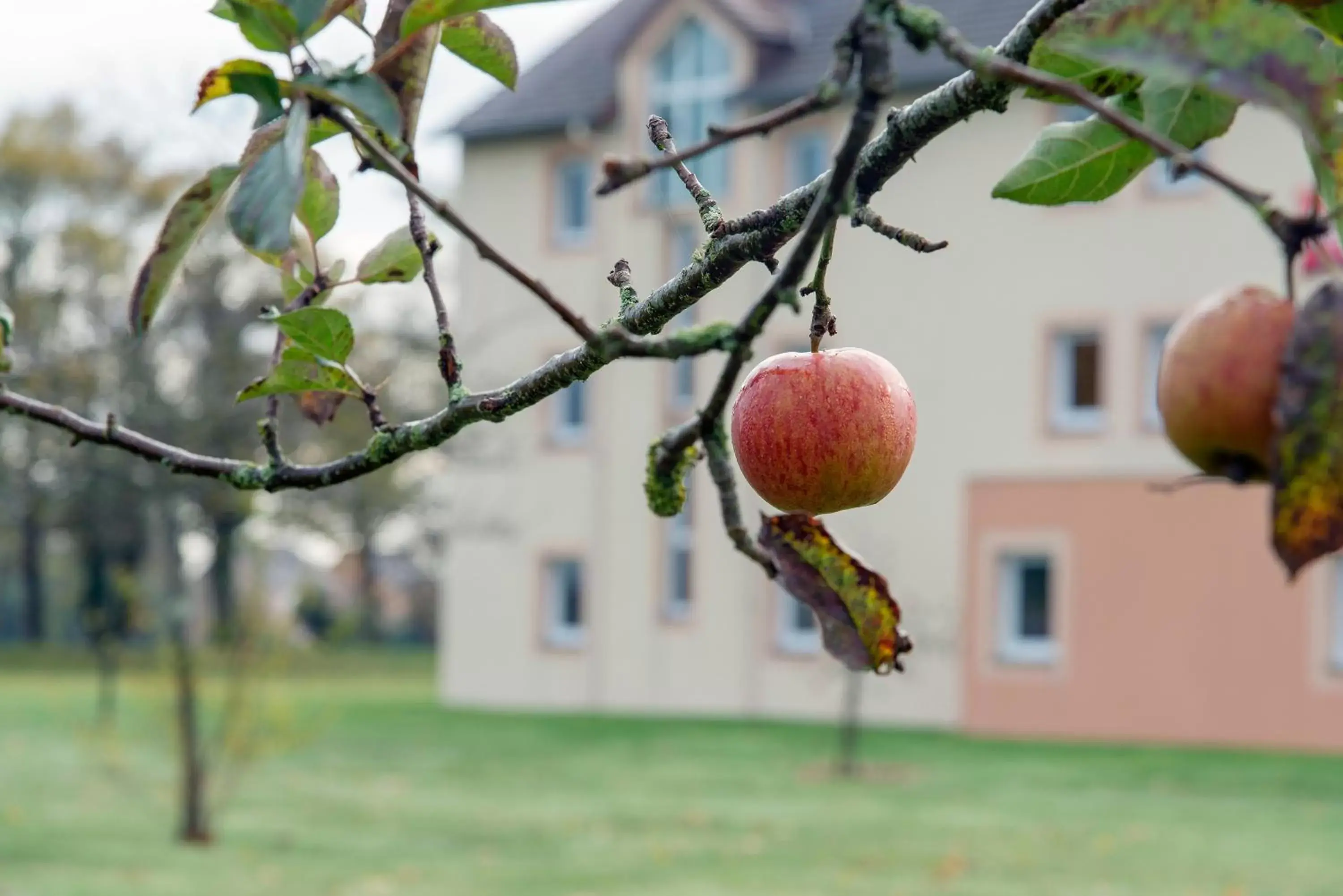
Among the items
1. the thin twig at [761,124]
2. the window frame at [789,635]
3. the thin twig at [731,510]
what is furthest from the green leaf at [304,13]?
the window frame at [789,635]

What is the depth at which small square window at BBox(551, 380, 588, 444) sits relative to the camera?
78.7 ft

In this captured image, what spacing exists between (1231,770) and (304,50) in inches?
665

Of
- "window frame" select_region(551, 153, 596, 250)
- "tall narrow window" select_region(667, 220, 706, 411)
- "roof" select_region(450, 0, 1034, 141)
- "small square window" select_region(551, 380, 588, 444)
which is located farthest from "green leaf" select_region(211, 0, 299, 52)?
"small square window" select_region(551, 380, 588, 444)

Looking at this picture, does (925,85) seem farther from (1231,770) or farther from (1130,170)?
(1130,170)

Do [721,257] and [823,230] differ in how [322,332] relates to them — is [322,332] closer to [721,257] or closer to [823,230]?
[721,257]

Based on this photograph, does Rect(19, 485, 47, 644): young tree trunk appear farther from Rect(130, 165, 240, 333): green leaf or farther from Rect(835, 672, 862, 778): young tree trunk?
Rect(130, 165, 240, 333): green leaf

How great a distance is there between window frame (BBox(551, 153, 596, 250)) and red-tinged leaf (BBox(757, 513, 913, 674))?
2228cm

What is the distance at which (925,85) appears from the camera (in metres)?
18.8

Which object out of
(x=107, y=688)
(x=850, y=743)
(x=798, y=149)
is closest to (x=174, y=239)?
(x=850, y=743)

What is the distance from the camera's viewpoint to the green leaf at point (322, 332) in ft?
3.82

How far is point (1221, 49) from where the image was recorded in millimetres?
694

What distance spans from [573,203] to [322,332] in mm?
22823

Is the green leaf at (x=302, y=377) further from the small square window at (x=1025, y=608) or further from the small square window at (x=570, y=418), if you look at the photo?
the small square window at (x=570, y=418)

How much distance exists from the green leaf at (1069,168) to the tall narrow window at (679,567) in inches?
849
